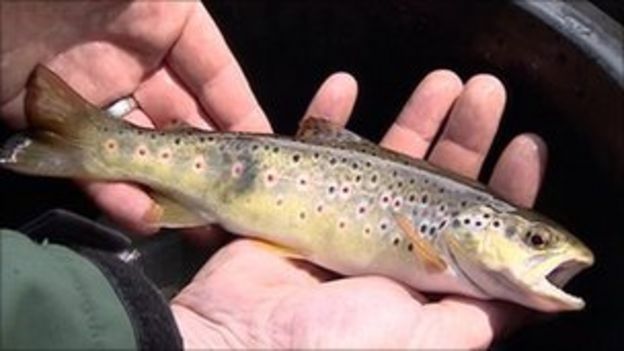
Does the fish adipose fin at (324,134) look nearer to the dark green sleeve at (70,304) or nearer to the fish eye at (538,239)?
the fish eye at (538,239)

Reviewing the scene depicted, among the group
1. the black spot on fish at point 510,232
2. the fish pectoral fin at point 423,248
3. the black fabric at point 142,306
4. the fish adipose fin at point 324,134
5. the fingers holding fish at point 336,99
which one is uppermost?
the fingers holding fish at point 336,99

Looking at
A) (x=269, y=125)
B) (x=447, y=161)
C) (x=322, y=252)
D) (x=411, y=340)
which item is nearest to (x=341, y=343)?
(x=411, y=340)

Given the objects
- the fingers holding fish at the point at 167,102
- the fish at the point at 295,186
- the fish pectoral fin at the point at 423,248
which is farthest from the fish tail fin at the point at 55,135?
the fish pectoral fin at the point at 423,248

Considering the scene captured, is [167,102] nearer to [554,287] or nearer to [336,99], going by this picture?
[336,99]

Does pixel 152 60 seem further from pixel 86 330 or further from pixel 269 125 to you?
pixel 86 330

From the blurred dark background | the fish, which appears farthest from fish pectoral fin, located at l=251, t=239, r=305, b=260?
the blurred dark background

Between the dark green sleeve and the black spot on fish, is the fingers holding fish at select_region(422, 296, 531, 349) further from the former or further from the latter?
the dark green sleeve

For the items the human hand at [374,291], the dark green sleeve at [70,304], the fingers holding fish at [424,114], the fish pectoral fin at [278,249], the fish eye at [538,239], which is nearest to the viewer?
the dark green sleeve at [70,304]

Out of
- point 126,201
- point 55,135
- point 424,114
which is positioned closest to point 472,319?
point 424,114
